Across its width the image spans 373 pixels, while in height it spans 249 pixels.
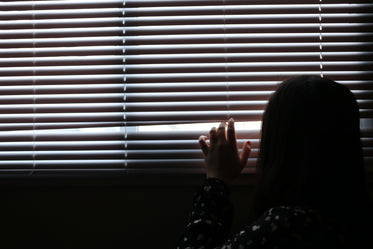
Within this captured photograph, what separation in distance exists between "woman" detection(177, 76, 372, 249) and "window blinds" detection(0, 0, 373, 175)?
0.31m

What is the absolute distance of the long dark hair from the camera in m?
0.74

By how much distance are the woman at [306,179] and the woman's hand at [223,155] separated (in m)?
0.14

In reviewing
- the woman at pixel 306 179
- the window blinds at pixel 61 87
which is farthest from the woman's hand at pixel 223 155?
the window blinds at pixel 61 87

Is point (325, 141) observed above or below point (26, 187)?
above

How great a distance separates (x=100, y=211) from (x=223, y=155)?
48cm

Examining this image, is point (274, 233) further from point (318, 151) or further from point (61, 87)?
point (61, 87)

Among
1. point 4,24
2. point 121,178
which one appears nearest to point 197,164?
point 121,178

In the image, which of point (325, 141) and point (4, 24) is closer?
point (325, 141)

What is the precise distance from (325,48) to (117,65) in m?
0.68

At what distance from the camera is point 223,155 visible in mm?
968

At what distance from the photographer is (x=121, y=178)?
3.68 feet

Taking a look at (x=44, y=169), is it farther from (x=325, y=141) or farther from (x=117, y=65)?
(x=325, y=141)

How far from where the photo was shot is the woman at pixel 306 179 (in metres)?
0.70

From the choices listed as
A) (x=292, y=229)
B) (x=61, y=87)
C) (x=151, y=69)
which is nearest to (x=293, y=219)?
(x=292, y=229)
